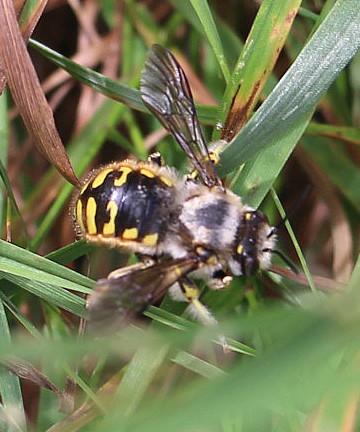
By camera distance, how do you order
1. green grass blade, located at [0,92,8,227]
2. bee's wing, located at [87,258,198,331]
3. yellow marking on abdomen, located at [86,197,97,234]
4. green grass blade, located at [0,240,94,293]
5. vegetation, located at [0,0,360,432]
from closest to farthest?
vegetation, located at [0,0,360,432], bee's wing, located at [87,258,198,331], green grass blade, located at [0,240,94,293], yellow marking on abdomen, located at [86,197,97,234], green grass blade, located at [0,92,8,227]

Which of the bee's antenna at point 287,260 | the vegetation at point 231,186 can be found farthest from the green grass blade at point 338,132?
the bee's antenna at point 287,260

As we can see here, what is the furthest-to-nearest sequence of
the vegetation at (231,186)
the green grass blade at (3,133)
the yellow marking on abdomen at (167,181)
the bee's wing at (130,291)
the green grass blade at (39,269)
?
the green grass blade at (3,133) < the yellow marking on abdomen at (167,181) < the green grass blade at (39,269) < the bee's wing at (130,291) < the vegetation at (231,186)

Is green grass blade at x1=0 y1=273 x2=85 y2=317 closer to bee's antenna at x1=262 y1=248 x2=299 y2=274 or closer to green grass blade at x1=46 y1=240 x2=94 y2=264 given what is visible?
green grass blade at x1=46 y1=240 x2=94 y2=264

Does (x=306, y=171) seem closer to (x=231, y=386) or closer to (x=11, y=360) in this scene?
(x=11, y=360)

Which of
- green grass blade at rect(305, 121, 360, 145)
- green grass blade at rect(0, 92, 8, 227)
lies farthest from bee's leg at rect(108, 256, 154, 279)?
green grass blade at rect(305, 121, 360, 145)

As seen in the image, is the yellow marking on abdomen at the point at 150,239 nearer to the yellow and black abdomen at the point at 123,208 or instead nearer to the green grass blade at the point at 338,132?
the yellow and black abdomen at the point at 123,208

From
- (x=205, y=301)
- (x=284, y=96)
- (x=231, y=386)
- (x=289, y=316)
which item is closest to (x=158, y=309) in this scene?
(x=205, y=301)
